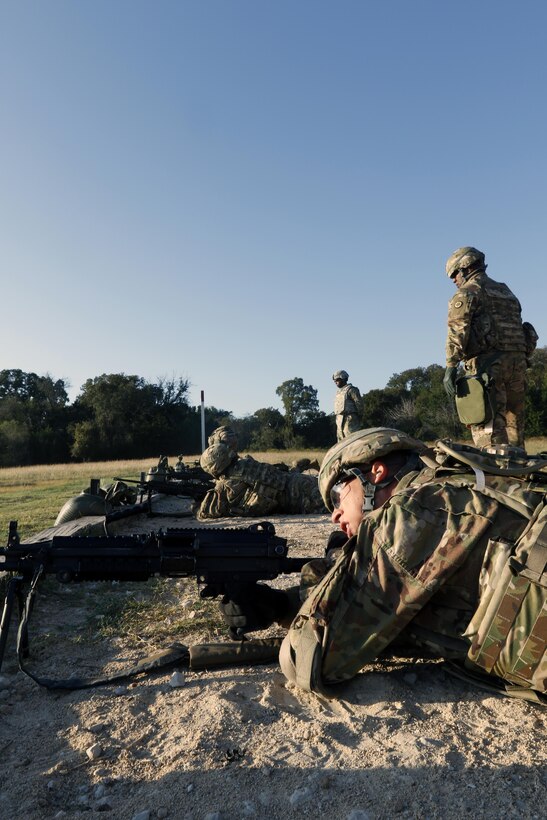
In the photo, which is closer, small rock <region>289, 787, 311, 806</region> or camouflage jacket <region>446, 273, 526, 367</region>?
small rock <region>289, 787, 311, 806</region>

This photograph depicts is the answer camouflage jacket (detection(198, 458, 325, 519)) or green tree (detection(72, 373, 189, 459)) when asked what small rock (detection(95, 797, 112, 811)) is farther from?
green tree (detection(72, 373, 189, 459))

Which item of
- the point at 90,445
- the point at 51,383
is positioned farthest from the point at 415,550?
the point at 51,383

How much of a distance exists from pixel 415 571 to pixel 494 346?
5229 mm

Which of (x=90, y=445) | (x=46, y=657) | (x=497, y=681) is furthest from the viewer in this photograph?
(x=90, y=445)

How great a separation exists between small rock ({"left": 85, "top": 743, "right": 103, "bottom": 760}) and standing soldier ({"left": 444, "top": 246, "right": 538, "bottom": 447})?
566 cm

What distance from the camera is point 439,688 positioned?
2.72m

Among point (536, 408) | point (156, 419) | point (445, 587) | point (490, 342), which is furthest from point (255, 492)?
point (156, 419)

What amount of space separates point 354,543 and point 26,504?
10748 millimetres

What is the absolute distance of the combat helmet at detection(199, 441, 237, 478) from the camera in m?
8.55

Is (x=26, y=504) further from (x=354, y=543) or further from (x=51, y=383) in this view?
(x=51, y=383)

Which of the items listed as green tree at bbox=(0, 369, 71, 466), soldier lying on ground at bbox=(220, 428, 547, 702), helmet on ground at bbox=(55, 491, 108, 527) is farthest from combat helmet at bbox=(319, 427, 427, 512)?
green tree at bbox=(0, 369, 71, 466)

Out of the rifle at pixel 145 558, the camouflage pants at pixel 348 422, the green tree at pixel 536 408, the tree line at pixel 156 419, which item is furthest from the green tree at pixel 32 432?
the rifle at pixel 145 558

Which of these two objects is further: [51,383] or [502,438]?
[51,383]

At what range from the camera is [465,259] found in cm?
720
